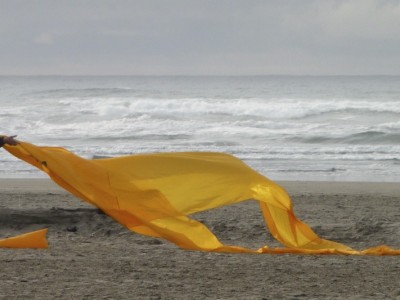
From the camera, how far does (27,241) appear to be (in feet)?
27.5

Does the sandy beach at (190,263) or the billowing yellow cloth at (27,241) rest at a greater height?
the billowing yellow cloth at (27,241)

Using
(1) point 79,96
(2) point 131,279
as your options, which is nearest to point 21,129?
(1) point 79,96

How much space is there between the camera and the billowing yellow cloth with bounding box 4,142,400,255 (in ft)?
26.9

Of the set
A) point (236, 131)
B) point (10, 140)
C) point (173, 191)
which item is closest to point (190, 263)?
point (173, 191)

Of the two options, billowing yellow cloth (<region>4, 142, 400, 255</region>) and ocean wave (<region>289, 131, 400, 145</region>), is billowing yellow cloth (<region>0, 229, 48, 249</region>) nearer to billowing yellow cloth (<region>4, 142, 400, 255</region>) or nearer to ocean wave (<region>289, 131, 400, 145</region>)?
billowing yellow cloth (<region>4, 142, 400, 255</region>)

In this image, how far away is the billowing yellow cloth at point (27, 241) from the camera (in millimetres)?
8359

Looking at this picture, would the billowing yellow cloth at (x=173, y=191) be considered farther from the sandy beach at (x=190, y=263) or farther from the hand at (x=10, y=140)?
the sandy beach at (x=190, y=263)

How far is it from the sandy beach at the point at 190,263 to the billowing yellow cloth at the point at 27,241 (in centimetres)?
14

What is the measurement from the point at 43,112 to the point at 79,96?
42.7ft

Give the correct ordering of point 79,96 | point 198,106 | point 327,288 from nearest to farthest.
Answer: point 327,288 < point 198,106 < point 79,96

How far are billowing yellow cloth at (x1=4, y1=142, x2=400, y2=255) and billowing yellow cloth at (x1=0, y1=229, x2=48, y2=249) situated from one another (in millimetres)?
581

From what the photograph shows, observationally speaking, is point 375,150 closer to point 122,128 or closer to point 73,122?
point 122,128

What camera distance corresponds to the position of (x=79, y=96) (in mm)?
52500

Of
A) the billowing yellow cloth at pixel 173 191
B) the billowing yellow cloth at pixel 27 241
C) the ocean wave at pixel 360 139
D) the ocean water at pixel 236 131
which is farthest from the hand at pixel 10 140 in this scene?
the ocean wave at pixel 360 139
